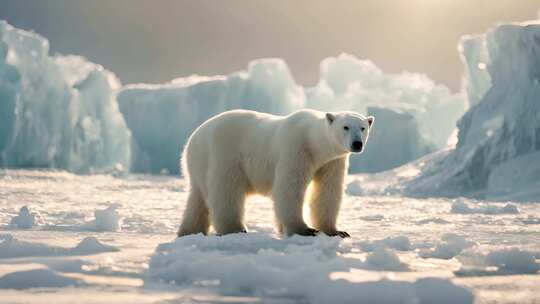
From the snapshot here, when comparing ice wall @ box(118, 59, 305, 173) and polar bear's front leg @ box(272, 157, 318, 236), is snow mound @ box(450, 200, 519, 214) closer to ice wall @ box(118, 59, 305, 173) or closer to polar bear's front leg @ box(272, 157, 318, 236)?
polar bear's front leg @ box(272, 157, 318, 236)

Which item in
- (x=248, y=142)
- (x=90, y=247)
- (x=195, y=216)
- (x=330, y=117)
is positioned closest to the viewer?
(x=90, y=247)

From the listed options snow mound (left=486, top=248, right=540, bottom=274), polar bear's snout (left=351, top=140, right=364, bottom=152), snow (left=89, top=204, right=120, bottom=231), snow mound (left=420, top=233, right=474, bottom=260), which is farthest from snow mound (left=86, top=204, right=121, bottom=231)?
snow mound (left=486, top=248, right=540, bottom=274)

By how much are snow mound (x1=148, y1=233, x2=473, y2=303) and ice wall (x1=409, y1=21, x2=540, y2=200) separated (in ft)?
40.1

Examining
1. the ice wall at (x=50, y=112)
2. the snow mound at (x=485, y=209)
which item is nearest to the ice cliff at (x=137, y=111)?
the ice wall at (x=50, y=112)

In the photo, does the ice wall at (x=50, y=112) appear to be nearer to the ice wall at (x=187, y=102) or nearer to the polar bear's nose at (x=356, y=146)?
the ice wall at (x=187, y=102)

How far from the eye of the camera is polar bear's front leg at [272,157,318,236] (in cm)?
453

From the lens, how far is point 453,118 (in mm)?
43812

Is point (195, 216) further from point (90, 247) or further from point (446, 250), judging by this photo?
point (446, 250)

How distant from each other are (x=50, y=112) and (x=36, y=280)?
3119 cm

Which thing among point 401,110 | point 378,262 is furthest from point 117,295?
point 401,110

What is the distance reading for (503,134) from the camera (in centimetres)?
1727

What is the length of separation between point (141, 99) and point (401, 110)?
646 inches

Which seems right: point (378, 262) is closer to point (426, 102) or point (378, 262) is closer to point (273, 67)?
point (273, 67)

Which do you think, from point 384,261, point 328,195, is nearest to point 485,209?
point 328,195
